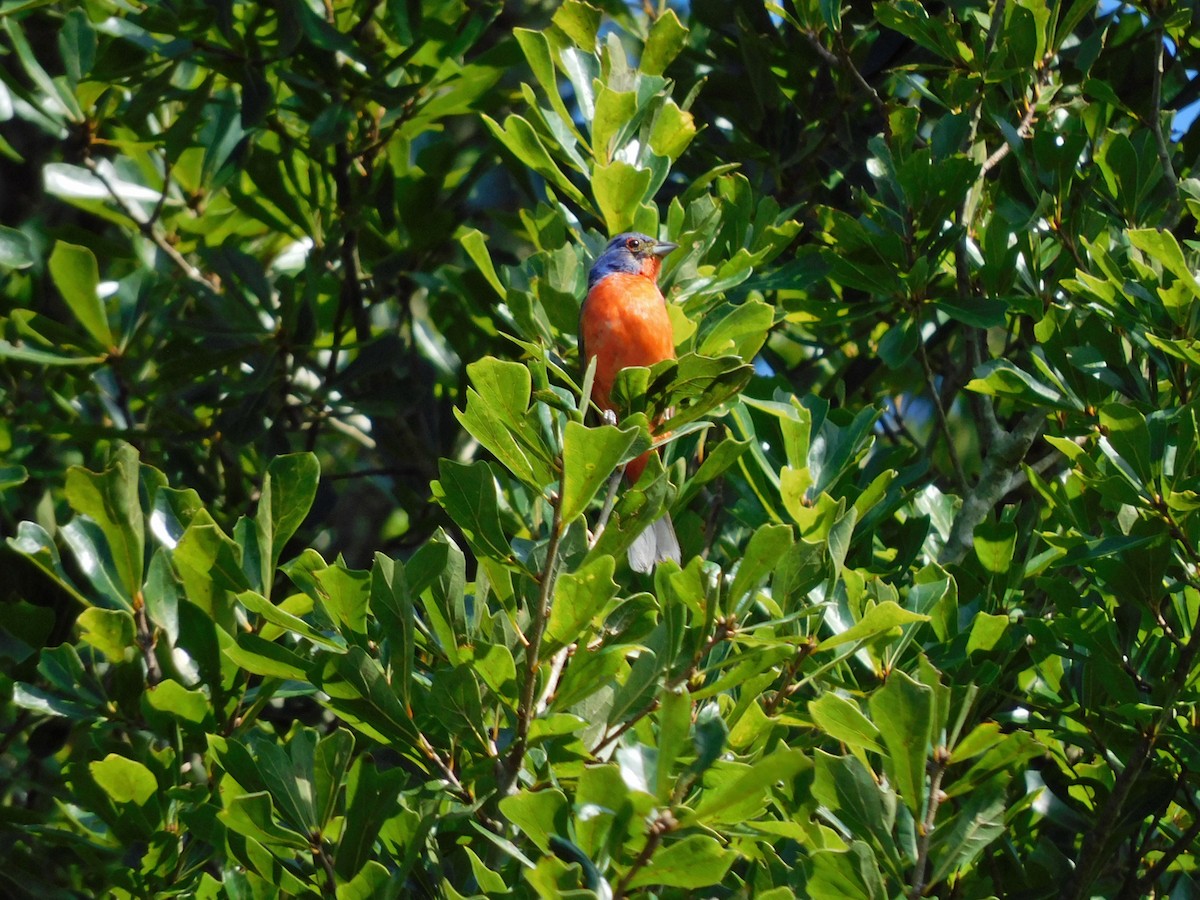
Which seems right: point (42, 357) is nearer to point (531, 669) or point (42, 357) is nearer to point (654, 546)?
point (654, 546)

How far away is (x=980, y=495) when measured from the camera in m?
3.29

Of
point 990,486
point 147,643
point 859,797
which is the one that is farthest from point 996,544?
point 147,643

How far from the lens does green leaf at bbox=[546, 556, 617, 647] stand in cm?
196

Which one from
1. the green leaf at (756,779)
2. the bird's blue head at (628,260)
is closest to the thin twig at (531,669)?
the green leaf at (756,779)

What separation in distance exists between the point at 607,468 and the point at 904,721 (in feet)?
1.80

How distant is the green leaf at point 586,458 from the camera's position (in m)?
1.90

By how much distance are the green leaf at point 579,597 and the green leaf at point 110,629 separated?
1.01 m

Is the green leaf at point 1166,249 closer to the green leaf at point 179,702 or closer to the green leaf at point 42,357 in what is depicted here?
the green leaf at point 179,702

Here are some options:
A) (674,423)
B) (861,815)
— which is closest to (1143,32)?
(674,423)

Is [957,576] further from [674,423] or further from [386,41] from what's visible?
[386,41]

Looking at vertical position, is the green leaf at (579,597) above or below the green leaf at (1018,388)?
above

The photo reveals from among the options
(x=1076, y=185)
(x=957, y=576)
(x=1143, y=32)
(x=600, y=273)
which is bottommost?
(x=957, y=576)

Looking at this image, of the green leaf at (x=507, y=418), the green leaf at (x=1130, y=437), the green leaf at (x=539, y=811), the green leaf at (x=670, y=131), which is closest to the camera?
the green leaf at (x=539, y=811)

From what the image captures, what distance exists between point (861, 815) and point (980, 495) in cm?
138
